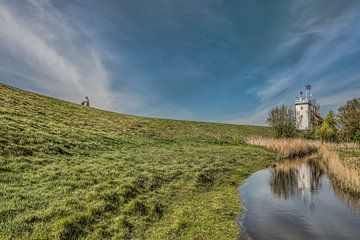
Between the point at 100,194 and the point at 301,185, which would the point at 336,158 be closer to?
the point at 301,185

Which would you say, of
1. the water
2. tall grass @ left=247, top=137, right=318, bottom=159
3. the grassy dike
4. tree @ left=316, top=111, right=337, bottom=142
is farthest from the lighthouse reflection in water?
tree @ left=316, top=111, right=337, bottom=142

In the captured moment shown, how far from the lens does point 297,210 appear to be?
1458 centimetres

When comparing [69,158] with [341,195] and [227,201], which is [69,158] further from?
[341,195]

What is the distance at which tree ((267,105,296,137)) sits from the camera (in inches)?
2331

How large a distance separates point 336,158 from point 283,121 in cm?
2741

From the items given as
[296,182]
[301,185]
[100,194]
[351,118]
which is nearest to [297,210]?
[301,185]

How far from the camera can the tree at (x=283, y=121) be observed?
194ft

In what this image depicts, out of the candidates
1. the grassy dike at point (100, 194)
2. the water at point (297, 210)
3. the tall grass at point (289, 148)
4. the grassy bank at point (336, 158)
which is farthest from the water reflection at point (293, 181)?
the tall grass at point (289, 148)

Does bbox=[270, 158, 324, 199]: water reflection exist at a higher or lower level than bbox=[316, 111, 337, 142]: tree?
lower

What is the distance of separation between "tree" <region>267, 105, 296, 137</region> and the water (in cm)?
3660

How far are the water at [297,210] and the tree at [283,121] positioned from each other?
36.6 metres

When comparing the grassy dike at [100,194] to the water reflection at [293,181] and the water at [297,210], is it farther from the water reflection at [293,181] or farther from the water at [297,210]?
the water reflection at [293,181]

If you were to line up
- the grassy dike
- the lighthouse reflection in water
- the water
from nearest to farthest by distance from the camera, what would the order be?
the grassy dike < the water < the lighthouse reflection in water

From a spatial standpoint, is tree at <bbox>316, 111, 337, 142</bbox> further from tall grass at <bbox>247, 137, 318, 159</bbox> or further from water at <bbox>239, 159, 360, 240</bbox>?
water at <bbox>239, 159, 360, 240</bbox>
